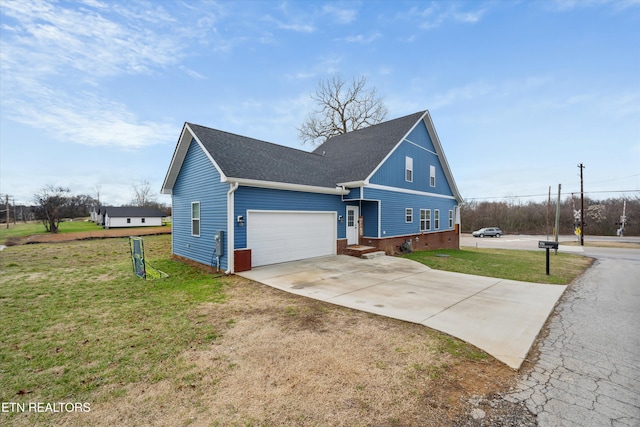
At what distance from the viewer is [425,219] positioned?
17.7 meters

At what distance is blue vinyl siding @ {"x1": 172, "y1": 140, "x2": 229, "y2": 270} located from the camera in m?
9.78

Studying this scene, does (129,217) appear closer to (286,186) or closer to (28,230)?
(28,230)

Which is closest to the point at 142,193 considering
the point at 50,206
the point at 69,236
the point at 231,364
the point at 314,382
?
the point at 50,206

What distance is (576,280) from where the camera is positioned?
970 centimetres

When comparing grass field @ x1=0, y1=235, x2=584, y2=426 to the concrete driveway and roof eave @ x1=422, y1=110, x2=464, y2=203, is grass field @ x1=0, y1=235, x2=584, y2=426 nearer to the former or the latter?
the concrete driveway

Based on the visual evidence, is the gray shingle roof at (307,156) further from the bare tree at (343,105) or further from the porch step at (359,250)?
the bare tree at (343,105)

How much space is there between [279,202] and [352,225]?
4.71 meters

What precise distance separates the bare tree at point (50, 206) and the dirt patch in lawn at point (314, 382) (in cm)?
3906

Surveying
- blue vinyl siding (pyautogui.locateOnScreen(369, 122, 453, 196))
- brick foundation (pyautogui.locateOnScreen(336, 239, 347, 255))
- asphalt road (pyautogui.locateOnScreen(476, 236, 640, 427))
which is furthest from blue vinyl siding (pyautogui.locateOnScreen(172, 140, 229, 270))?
asphalt road (pyautogui.locateOnScreen(476, 236, 640, 427))

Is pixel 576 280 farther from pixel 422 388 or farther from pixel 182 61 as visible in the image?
pixel 182 61

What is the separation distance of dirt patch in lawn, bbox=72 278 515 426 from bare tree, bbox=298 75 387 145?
26.2 m

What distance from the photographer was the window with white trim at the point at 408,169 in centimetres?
1546

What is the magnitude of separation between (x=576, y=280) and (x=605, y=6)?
10413 mm

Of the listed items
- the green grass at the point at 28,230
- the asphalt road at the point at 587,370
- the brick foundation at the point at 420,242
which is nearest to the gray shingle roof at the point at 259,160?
the brick foundation at the point at 420,242
